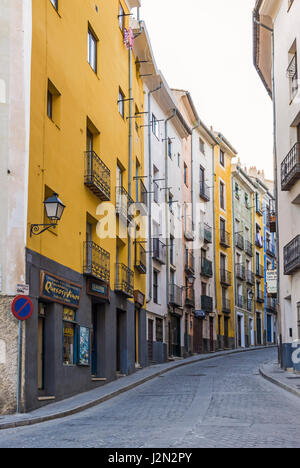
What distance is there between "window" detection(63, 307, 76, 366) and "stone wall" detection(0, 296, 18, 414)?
3.41m

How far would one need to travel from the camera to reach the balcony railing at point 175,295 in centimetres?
3378

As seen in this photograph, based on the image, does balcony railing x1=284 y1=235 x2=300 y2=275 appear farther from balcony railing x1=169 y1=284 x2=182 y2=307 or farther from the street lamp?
balcony railing x1=169 y1=284 x2=182 y2=307

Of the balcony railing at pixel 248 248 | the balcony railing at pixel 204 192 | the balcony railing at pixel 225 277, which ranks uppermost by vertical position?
the balcony railing at pixel 204 192

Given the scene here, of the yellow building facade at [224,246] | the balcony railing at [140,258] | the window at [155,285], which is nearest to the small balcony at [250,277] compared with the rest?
the yellow building facade at [224,246]

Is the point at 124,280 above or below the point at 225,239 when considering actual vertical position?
below

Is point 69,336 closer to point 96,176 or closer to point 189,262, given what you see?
point 96,176

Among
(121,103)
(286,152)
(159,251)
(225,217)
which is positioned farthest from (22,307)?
(225,217)

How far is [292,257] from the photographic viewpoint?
22.4 meters

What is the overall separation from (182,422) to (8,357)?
12.8ft

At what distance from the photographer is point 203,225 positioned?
42250mm

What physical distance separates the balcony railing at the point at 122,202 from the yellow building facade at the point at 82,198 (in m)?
0.04

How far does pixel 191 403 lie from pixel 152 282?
15.9 metres

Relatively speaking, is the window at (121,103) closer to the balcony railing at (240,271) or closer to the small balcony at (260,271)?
the balcony railing at (240,271)

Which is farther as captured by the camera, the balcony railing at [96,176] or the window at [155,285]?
the window at [155,285]
